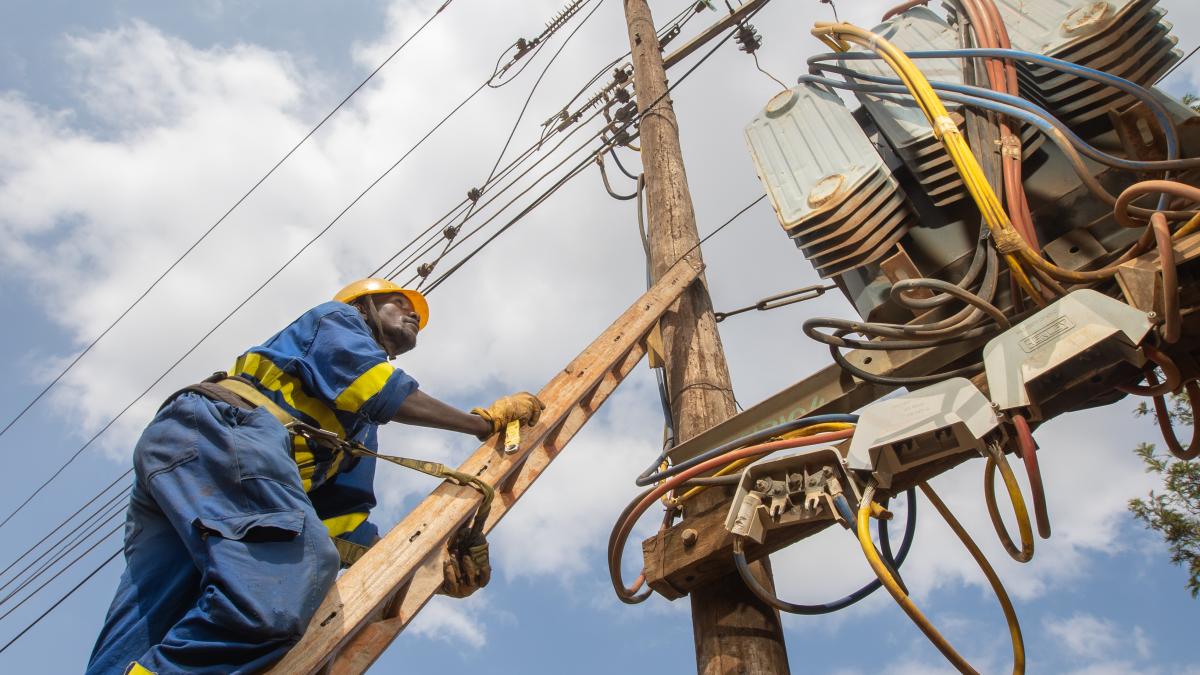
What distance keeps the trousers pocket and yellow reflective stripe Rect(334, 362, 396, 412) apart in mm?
519

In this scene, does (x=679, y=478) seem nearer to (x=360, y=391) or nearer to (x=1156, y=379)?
(x=360, y=391)

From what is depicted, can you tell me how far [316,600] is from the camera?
230cm

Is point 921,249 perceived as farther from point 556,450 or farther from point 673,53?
point 673,53

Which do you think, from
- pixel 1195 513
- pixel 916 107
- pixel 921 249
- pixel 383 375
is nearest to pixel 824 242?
pixel 921 249

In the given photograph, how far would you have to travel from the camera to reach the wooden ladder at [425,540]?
2.36 metres

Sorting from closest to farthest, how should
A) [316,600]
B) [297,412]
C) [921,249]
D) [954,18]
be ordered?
1. [316,600]
2. [297,412]
3. [921,249]
4. [954,18]

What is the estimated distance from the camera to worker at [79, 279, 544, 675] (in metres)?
2.17

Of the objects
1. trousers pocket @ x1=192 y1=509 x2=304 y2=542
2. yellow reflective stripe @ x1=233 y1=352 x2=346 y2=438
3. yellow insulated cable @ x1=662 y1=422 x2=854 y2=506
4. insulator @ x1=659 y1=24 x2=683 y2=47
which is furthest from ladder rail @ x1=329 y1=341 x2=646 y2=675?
insulator @ x1=659 y1=24 x2=683 y2=47

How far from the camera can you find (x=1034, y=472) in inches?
91.4

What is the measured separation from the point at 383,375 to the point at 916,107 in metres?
2.08

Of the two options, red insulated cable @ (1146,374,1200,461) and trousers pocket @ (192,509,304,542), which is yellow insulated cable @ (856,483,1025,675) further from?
trousers pocket @ (192,509,304,542)

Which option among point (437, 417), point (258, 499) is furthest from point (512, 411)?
point (258, 499)

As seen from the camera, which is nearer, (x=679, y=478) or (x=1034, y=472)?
(x=1034, y=472)

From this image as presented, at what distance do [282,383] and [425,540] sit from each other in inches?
26.6
